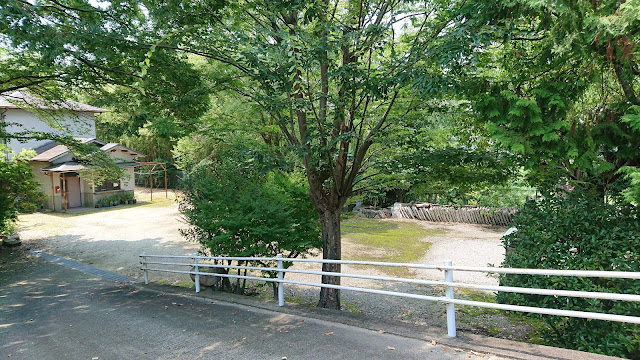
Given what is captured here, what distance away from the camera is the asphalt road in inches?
171

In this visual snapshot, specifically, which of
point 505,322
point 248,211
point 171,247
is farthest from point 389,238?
point 248,211

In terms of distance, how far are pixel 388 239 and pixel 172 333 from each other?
1269cm

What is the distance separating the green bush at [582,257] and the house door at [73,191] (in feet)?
88.5

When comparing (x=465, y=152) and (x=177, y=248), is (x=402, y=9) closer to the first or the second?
(x=465, y=152)

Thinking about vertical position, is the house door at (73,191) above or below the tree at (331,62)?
below

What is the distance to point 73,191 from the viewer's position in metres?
25.1

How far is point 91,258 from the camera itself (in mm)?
13688

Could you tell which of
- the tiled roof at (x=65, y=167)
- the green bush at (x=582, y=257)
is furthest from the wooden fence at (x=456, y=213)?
the tiled roof at (x=65, y=167)

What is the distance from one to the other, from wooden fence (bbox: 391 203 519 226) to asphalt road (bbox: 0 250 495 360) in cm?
1706

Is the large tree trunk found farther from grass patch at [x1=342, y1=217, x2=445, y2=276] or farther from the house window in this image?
the house window

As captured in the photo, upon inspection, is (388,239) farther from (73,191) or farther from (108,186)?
(73,191)

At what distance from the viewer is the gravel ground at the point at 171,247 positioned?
9398mm

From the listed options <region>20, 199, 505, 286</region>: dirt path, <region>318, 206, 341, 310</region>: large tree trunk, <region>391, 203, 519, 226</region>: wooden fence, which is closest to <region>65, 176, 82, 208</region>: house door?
<region>20, 199, 505, 286</region>: dirt path

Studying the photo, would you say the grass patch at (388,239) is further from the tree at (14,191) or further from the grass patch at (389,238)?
the tree at (14,191)
